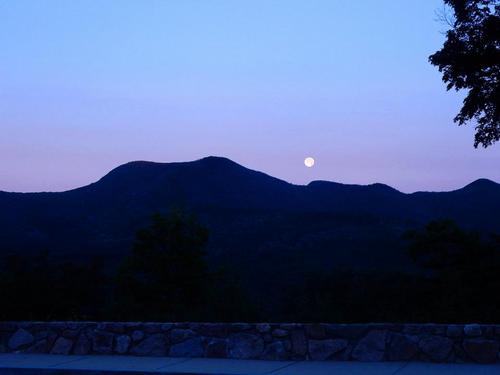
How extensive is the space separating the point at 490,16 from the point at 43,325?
12843 mm

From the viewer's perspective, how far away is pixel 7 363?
13.4m

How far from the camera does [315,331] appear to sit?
13008mm

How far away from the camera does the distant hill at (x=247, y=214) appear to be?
5034 cm

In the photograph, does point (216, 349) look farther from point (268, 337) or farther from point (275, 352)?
point (275, 352)

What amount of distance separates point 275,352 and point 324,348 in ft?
2.84

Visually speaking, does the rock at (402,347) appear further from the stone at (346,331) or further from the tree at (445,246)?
the tree at (445,246)

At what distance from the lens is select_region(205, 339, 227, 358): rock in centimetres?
1349

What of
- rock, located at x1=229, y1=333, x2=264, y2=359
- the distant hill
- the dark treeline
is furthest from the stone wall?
the distant hill

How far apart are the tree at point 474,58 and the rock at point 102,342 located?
10701 millimetres

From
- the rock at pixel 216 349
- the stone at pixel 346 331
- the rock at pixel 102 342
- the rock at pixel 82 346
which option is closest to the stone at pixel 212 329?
the rock at pixel 216 349

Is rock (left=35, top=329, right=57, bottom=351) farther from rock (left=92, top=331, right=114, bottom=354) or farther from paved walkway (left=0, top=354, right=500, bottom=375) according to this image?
rock (left=92, top=331, right=114, bottom=354)

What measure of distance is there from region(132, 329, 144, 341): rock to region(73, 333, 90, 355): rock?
0.96 metres

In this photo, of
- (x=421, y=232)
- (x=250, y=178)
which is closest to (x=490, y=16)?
(x=421, y=232)

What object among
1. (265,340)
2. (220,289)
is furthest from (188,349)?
(220,289)
